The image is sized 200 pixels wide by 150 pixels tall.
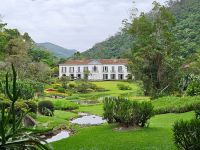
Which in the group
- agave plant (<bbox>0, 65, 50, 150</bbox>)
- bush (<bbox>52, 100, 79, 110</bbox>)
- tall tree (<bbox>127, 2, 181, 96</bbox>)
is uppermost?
tall tree (<bbox>127, 2, 181, 96</bbox>)

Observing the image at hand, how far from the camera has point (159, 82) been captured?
4088 centimetres

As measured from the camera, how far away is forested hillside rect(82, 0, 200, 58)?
71.9 metres

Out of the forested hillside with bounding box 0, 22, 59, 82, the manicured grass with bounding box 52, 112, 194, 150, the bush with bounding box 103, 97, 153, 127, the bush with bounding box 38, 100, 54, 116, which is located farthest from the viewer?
the forested hillside with bounding box 0, 22, 59, 82

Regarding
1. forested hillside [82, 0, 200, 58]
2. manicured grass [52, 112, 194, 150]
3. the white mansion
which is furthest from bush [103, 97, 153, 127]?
the white mansion

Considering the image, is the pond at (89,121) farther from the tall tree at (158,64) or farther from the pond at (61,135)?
the tall tree at (158,64)

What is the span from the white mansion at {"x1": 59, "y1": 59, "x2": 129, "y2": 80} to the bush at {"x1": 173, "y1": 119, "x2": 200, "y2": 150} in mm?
95551

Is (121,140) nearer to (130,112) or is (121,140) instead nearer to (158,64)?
(130,112)

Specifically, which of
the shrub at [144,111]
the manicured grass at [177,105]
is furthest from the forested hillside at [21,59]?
the shrub at [144,111]

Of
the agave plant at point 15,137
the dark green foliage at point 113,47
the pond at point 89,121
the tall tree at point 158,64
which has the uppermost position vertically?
the dark green foliage at point 113,47

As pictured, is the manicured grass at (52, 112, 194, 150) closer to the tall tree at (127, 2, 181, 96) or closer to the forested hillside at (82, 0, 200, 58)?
the tall tree at (127, 2, 181, 96)

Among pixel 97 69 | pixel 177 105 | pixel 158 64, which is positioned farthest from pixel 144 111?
pixel 97 69

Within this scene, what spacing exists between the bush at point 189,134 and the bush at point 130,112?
6.45m

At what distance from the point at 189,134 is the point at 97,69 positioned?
9886 cm

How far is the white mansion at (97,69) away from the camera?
108 m
